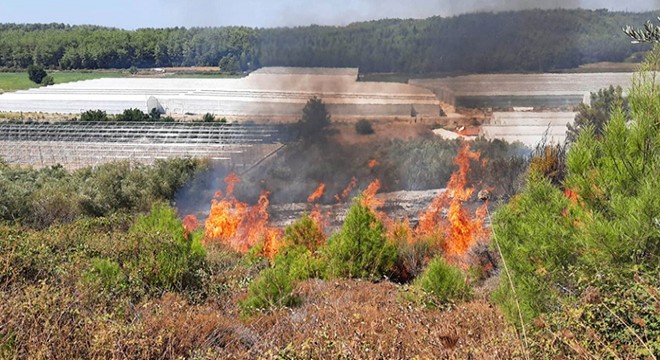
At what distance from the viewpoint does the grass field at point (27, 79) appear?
159 feet

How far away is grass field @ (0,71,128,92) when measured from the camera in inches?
1913

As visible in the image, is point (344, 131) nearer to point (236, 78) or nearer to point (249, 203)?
point (249, 203)

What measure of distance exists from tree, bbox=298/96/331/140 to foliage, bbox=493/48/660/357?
13.2 metres

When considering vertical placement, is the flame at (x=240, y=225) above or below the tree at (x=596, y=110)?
below

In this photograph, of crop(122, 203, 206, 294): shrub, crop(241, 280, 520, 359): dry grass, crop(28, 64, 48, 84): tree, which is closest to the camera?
crop(241, 280, 520, 359): dry grass

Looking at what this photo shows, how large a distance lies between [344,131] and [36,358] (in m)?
15.8

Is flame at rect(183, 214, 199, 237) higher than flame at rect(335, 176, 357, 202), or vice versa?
flame at rect(335, 176, 357, 202)

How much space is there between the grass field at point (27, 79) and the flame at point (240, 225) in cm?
3589

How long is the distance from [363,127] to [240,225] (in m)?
5.38

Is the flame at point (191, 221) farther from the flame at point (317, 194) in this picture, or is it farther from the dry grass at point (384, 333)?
the dry grass at point (384, 333)

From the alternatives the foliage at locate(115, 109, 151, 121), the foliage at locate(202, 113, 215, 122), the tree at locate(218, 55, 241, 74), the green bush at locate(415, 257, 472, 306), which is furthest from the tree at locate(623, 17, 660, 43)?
the tree at locate(218, 55, 241, 74)

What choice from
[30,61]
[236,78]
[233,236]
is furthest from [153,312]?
[30,61]

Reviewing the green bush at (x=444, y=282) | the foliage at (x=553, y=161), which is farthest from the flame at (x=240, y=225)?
the foliage at (x=553, y=161)

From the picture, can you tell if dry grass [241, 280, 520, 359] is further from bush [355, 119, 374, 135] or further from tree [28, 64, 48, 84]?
tree [28, 64, 48, 84]
